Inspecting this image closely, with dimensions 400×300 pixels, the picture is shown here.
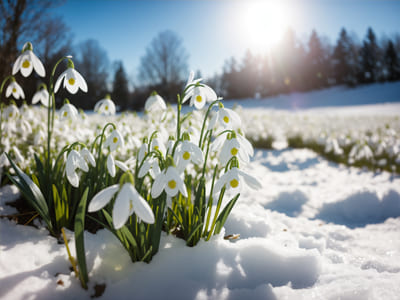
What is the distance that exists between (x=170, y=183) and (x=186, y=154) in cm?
17

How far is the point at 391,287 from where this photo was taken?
1090 millimetres

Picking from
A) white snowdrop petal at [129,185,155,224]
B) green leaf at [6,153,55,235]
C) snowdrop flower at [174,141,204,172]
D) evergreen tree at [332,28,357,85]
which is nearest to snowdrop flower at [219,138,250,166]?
snowdrop flower at [174,141,204,172]

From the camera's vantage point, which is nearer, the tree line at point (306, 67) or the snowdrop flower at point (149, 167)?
the snowdrop flower at point (149, 167)

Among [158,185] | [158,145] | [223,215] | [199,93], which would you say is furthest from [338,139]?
[158,185]

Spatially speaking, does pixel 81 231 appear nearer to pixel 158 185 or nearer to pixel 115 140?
pixel 158 185

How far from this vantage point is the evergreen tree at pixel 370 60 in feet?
95.2

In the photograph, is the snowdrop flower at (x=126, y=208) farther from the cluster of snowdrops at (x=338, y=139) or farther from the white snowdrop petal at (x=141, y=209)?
the cluster of snowdrops at (x=338, y=139)

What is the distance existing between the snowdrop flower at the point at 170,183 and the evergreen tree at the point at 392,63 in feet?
119

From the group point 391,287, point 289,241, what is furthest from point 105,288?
point 391,287

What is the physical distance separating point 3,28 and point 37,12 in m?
1.03

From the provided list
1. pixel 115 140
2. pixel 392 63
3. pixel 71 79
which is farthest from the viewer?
pixel 392 63

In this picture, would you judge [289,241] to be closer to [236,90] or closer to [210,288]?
[210,288]

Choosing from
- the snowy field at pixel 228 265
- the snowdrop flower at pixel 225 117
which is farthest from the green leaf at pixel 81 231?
the snowdrop flower at pixel 225 117

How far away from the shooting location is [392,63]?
28.7 metres
